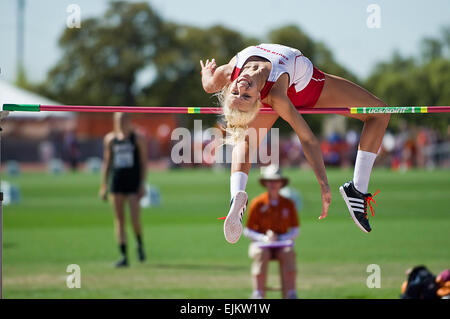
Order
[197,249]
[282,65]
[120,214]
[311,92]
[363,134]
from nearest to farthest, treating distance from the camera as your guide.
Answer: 1. [282,65]
2. [311,92]
3. [363,134]
4. [120,214]
5. [197,249]

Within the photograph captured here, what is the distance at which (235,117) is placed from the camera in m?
5.00

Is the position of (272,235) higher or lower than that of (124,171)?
lower

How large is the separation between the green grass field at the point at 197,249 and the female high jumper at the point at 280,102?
2275mm

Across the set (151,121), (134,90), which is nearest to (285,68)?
(151,121)

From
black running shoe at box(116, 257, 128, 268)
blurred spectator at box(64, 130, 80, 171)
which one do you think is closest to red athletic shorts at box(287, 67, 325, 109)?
black running shoe at box(116, 257, 128, 268)

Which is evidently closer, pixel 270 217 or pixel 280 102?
pixel 280 102

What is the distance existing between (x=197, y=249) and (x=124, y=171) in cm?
233

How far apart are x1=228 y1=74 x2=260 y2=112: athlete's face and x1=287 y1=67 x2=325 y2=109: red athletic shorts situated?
632 mm

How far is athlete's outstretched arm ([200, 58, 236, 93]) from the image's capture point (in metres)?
5.38

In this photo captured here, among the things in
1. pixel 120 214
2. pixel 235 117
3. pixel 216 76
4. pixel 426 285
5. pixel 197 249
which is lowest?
pixel 197 249

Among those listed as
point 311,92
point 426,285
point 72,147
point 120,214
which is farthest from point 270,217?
point 72,147

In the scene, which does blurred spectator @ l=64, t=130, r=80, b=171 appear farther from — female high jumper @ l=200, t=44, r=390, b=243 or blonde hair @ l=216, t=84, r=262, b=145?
blonde hair @ l=216, t=84, r=262, b=145

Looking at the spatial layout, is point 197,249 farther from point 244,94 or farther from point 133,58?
point 133,58

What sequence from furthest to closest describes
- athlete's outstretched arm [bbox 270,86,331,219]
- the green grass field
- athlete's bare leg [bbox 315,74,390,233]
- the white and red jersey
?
1. the green grass field
2. athlete's bare leg [bbox 315,74,390,233]
3. the white and red jersey
4. athlete's outstretched arm [bbox 270,86,331,219]
